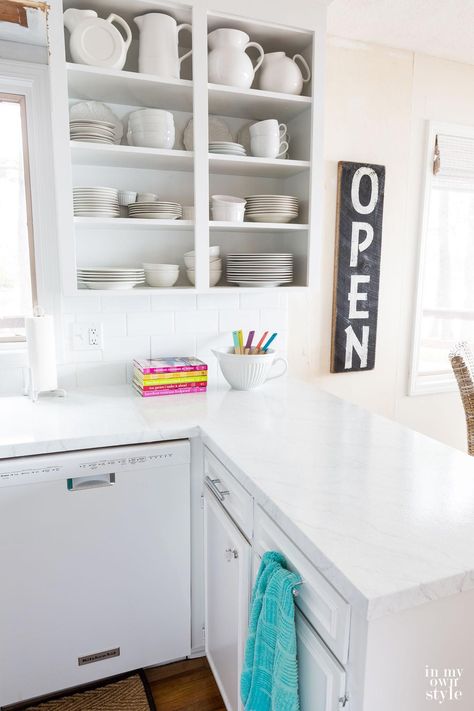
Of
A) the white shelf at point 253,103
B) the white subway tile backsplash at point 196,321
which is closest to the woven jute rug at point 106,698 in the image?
the white subway tile backsplash at point 196,321

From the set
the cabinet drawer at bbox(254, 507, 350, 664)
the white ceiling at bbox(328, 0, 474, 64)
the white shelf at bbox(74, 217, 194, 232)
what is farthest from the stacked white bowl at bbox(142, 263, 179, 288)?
the white ceiling at bbox(328, 0, 474, 64)

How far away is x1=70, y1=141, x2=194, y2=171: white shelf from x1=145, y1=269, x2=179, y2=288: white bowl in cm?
41

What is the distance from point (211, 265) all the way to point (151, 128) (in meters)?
0.54

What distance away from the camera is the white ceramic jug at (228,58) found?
5.77ft

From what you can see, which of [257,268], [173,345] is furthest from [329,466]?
[173,345]

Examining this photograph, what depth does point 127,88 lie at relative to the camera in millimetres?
1756

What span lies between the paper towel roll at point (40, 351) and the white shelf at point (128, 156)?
1.98 ft

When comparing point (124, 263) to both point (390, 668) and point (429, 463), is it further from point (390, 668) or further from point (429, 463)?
point (390, 668)

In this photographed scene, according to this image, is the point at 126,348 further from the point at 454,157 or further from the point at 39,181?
the point at 454,157

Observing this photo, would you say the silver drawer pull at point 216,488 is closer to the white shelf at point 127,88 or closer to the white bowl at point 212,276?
the white bowl at point 212,276

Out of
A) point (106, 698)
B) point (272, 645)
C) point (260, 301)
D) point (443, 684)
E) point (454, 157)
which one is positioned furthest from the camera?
point (454, 157)

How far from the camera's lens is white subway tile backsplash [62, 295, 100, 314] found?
1964 mm

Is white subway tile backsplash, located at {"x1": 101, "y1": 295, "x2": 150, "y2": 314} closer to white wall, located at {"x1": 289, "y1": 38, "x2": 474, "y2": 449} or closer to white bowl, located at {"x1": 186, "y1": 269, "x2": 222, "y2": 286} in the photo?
white bowl, located at {"x1": 186, "y1": 269, "x2": 222, "y2": 286}

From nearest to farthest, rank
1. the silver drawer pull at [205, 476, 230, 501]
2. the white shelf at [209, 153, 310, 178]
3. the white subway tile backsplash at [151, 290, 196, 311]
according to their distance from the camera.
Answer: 1. the silver drawer pull at [205, 476, 230, 501]
2. the white shelf at [209, 153, 310, 178]
3. the white subway tile backsplash at [151, 290, 196, 311]
